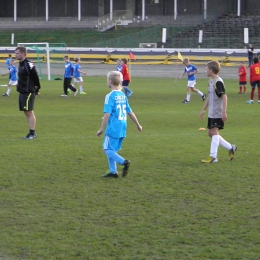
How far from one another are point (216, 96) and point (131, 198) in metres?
2.72

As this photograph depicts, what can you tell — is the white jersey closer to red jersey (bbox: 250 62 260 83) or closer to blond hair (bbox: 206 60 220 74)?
blond hair (bbox: 206 60 220 74)

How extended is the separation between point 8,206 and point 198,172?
125 inches

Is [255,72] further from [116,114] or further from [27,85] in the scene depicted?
[116,114]

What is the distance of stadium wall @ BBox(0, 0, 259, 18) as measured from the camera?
55.6 m

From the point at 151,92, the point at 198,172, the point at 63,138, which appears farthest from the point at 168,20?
the point at 198,172

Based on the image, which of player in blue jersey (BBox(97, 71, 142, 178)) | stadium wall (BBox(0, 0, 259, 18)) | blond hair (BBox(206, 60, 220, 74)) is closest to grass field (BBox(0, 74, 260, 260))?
player in blue jersey (BBox(97, 71, 142, 178))

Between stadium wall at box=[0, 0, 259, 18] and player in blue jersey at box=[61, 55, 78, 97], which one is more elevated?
stadium wall at box=[0, 0, 259, 18]

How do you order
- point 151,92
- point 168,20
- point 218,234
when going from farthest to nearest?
point 168,20 < point 151,92 < point 218,234

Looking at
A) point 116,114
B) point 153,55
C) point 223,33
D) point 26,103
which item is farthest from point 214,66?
point 223,33

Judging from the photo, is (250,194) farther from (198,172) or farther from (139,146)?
(139,146)

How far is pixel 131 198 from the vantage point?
7.41 metres

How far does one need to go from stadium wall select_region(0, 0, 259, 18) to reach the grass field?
43740 mm

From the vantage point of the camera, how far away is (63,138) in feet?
41.8

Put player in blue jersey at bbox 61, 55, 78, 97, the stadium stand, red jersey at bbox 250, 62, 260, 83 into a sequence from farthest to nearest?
the stadium stand < player in blue jersey at bbox 61, 55, 78, 97 < red jersey at bbox 250, 62, 260, 83
